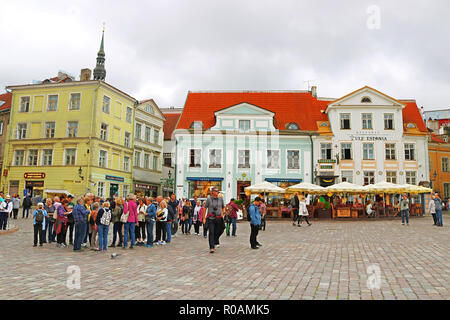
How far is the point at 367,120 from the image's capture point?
120 feet

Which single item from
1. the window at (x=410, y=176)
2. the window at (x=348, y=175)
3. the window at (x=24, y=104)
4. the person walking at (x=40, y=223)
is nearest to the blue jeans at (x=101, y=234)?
the person walking at (x=40, y=223)

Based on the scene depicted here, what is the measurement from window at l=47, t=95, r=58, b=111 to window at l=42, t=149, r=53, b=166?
4.45 m

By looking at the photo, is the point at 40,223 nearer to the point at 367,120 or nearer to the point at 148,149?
the point at 367,120

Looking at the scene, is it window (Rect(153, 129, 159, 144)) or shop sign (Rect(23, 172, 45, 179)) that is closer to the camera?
shop sign (Rect(23, 172, 45, 179))

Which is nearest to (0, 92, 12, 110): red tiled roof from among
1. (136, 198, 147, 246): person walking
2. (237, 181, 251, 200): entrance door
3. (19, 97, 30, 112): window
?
(19, 97, 30, 112): window

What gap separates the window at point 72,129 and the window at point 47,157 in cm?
270

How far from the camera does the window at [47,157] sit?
Result: 37.8 meters

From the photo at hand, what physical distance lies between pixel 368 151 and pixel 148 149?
24.9m

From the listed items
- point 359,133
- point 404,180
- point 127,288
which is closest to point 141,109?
point 359,133

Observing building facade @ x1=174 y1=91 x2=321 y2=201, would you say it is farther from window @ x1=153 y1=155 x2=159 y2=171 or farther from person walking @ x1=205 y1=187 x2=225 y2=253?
person walking @ x1=205 y1=187 x2=225 y2=253

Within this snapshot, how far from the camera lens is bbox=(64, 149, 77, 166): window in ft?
122

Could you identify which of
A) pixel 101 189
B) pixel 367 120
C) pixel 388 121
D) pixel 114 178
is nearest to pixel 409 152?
pixel 388 121

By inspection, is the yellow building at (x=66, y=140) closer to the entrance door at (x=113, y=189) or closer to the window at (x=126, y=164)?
the entrance door at (x=113, y=189)
